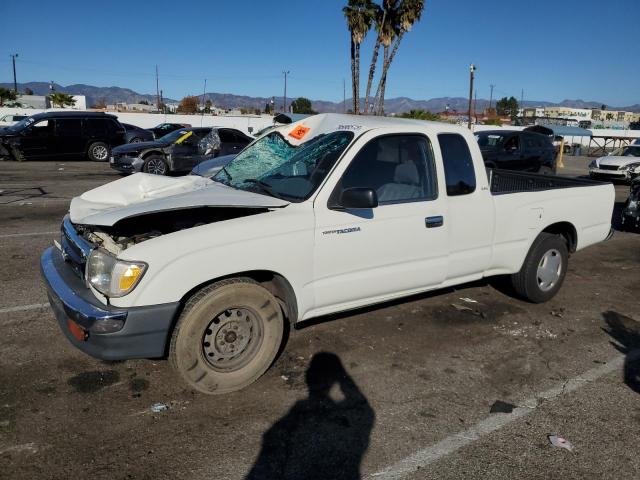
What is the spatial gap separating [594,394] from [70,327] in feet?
11.6

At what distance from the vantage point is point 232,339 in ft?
11.3

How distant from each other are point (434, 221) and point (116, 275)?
7.90ft

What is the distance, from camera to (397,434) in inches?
122

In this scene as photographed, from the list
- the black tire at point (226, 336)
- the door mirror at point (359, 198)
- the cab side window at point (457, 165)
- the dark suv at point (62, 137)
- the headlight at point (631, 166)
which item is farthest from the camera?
the dark suv at point (62, 137)

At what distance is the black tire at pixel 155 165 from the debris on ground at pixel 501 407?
1314cm

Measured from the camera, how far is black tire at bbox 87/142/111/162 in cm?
1958

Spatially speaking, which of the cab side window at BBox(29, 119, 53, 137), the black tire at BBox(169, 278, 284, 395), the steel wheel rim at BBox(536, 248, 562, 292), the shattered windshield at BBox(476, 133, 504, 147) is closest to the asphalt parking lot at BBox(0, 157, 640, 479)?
the black tire at BBox(169, 278, 284, 395)

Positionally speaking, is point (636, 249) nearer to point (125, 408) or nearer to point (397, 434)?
point (397, 434)

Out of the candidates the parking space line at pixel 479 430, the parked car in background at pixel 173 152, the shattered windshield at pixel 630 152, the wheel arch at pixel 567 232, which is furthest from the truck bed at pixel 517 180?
the shattered windshield at pixel 630 152

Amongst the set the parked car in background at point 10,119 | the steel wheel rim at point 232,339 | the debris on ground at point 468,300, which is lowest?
the debris on ground at point 468,300

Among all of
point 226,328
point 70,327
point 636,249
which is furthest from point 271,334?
point 636,249

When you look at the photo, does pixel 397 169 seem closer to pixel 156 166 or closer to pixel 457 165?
pixel 457 165

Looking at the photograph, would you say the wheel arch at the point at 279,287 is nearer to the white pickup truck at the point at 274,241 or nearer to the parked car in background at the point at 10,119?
the white pickup truck at the point at 274,241

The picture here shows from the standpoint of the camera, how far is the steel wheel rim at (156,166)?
14.9 m
